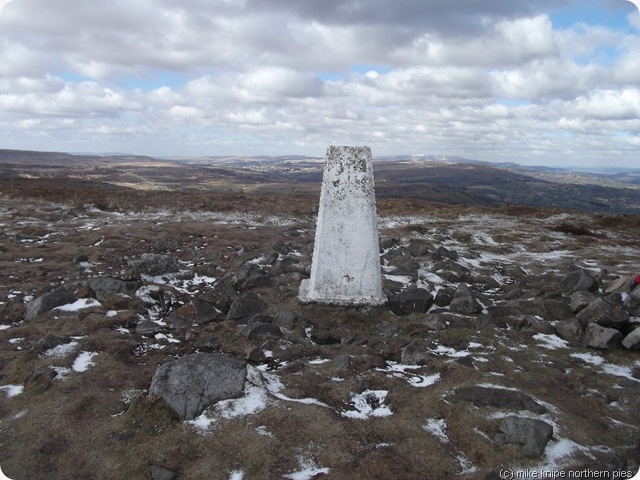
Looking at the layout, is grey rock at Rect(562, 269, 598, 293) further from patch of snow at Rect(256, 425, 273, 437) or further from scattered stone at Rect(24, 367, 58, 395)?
scattered stone at Rect(24, 367, 58, 395)

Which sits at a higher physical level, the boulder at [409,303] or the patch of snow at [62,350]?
the boulder at [409,303]

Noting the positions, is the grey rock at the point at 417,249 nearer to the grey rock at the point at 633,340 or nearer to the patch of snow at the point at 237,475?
the grey rock at the point at 633,340

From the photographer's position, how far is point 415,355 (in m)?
8.03

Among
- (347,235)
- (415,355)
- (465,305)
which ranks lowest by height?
(415,355)

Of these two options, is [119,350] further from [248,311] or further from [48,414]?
[248,311]

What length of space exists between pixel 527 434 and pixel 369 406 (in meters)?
2.21

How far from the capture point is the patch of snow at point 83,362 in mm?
7391

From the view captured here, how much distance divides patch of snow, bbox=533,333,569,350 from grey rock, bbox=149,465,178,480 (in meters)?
7.53

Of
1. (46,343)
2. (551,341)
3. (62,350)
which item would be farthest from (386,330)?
(46,343)

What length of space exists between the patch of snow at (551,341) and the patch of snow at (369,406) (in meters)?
4.25

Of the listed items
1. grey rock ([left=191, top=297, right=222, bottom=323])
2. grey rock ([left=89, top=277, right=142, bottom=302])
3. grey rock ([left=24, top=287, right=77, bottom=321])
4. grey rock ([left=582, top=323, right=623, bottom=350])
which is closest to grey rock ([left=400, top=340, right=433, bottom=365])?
grey rock ([left=582, top=323, right=623, bottom=350])

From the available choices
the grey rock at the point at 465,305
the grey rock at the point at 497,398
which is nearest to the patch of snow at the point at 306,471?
the grey rock at the point at 497,398

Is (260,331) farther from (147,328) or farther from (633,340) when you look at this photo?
(633,340)

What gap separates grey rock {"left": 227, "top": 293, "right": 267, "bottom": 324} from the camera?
33.8 ft
